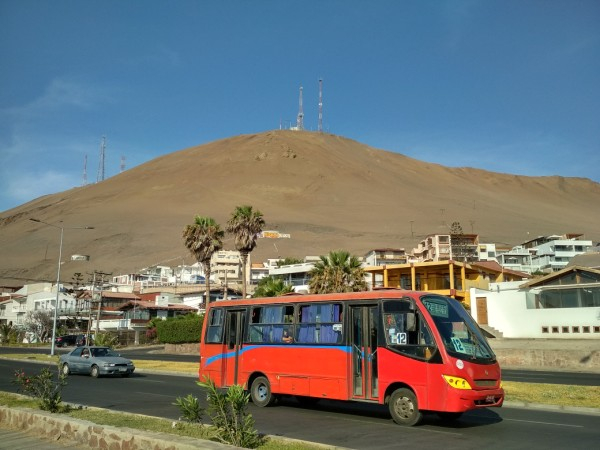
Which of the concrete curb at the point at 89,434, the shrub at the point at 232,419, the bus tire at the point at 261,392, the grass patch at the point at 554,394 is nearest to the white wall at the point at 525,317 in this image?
the grass patch at the point at 554,394

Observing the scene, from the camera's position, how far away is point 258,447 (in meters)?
8.55

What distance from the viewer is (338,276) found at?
41688mm

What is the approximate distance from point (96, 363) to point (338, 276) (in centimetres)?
1976

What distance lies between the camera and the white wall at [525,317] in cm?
3838

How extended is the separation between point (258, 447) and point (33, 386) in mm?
5967

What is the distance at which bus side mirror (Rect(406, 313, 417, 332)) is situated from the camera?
12203 millimetres

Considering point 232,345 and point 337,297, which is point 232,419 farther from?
point 232,345

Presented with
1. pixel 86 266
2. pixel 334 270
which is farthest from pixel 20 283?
pixel 334 270

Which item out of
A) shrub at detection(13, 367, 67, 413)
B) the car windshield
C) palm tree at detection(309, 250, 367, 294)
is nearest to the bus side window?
shrub at detection(13, 367, 67, 413)

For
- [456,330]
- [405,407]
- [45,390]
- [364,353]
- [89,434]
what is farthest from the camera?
[364,353]

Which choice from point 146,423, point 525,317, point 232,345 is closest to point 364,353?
point 232,345

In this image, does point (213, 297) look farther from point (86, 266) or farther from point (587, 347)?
point (86, 266)

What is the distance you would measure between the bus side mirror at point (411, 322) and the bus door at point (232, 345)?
18.7 ft

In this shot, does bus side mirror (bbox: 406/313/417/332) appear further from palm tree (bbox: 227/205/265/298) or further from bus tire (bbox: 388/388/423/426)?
palm tree (bbox: 227/205/265/298)
